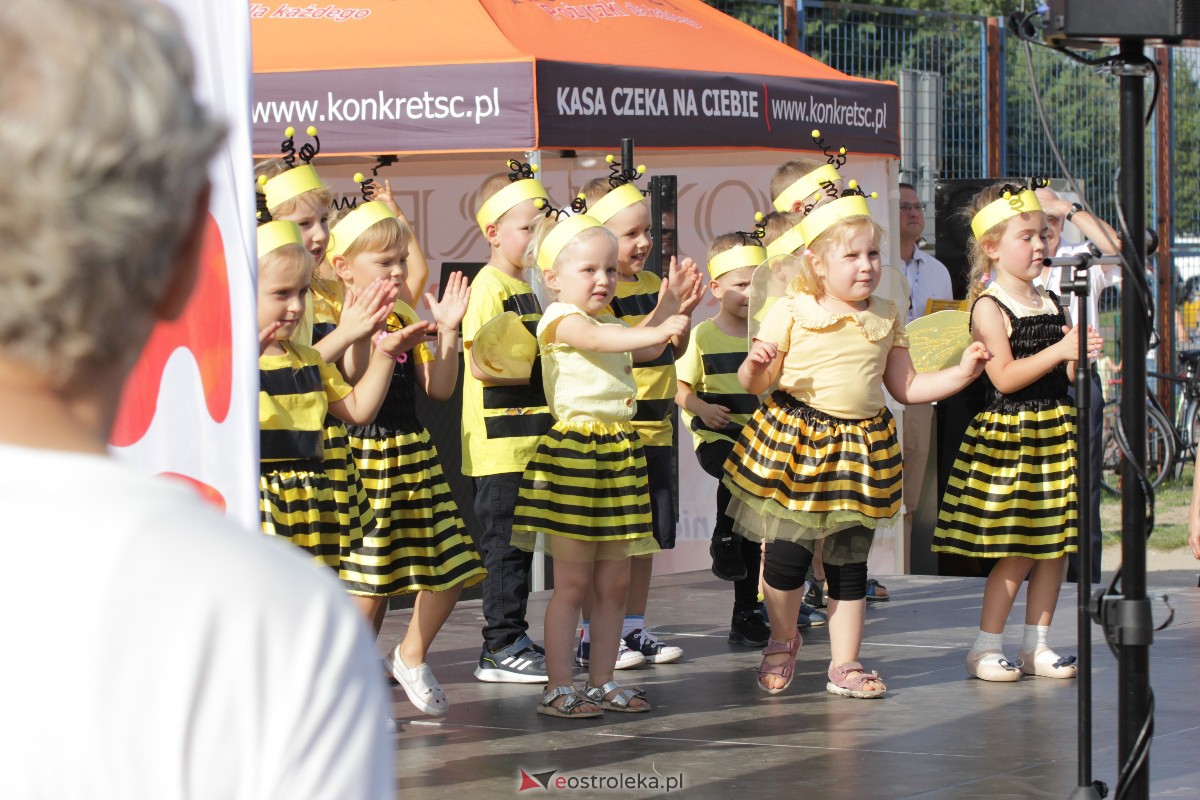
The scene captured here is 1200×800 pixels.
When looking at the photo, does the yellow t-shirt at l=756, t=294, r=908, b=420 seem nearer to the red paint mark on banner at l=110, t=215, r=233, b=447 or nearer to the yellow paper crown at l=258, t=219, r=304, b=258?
the yellow paper crown at l=258, t=219, r=304, b=258

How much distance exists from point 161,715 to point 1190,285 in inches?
645

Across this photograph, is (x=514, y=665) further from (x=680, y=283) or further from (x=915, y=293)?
(x=915, y=293)

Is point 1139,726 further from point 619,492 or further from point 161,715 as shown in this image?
point 161,715

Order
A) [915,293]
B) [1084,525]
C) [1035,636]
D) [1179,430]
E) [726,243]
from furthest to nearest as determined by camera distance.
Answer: [1179,430]
[915,293]
[726,243]
[1035,636]
[1084,525]

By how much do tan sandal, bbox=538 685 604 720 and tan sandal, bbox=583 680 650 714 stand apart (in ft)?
0.15

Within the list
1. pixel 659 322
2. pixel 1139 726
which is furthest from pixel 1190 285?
pixel 1139 726

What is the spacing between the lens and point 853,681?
5.75 m

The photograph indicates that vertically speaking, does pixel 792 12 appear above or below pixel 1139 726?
→ above

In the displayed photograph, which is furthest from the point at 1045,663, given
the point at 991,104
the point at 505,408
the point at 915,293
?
the point at 991,104

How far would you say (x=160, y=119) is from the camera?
40.5 inches

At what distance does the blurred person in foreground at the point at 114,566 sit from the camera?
1.01 metres

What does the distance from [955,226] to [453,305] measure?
546 cm

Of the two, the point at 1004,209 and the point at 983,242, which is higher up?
the point at 1004,209

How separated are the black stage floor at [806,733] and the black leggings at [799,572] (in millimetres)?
369
